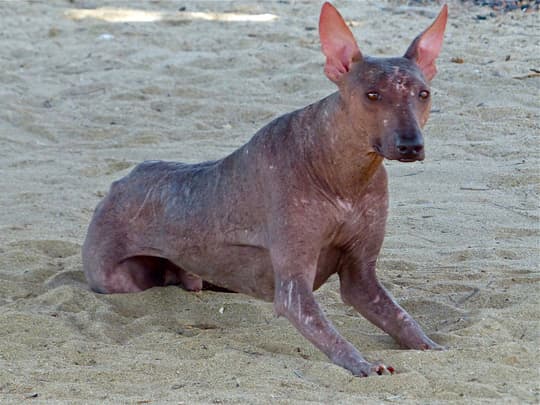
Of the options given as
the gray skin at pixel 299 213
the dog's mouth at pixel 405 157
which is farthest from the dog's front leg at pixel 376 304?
the dog's mouth at pixel 405 157

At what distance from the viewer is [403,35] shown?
11430mm

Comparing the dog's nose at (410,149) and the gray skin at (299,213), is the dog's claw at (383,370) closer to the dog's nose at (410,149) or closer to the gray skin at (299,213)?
the gray skin at (299,213)

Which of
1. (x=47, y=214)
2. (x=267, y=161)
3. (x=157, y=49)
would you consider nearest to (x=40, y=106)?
(x=157, y=49)

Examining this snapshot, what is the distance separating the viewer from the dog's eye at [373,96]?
4.57 metres

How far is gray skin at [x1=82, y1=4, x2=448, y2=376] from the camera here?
182 inches

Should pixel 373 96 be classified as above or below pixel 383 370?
above

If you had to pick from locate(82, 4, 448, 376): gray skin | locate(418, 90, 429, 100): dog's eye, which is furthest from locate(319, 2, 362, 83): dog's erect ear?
locate(418, 90, 429, 100): dog's eye

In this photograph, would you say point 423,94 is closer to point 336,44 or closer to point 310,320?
point 336,44

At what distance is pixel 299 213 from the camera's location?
494 cm

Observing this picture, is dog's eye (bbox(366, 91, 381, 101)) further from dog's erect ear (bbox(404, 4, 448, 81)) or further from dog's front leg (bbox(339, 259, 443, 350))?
dog's front leg (bbox(339, 259, 443, 350))

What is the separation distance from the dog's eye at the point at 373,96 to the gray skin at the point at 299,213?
1cm

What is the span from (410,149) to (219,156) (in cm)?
428

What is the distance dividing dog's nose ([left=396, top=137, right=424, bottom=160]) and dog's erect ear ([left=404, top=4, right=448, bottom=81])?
1.99 ft

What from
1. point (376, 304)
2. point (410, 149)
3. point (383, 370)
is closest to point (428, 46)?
point (410, 149)
